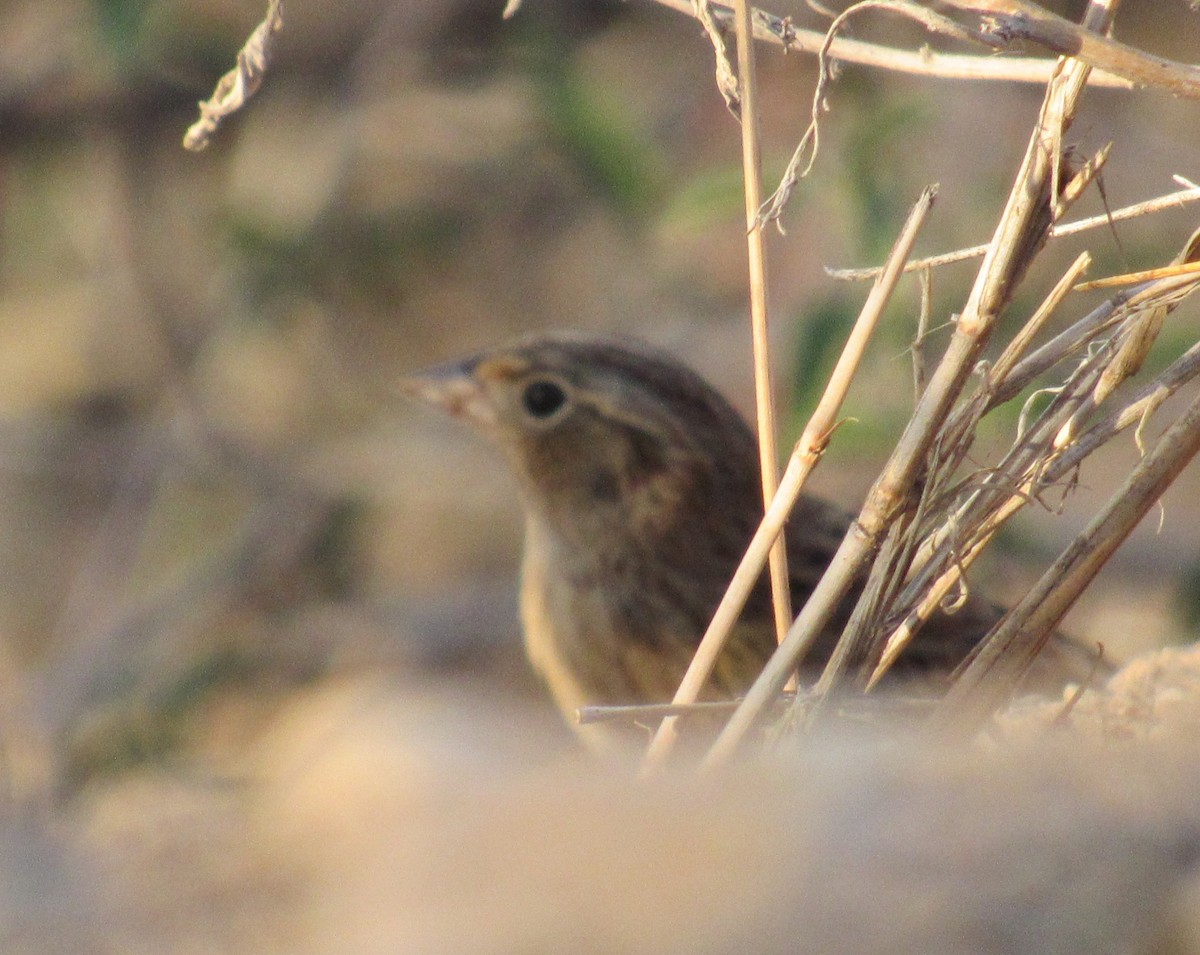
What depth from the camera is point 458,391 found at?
380 cm

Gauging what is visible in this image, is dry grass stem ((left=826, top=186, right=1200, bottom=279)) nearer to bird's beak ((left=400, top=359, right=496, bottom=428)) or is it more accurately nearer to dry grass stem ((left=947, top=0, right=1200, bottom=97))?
dry grass stem ((left=947, top=0, right=1200, bottom=97))

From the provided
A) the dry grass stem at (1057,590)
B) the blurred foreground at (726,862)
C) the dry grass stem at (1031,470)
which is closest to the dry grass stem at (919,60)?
the dry grass stem at (1031,470)

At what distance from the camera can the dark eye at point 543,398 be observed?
3783 mm

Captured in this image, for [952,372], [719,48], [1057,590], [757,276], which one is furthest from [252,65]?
[1057,590]

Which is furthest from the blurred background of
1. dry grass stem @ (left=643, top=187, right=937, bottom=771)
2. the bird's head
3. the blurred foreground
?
the blurred foreground

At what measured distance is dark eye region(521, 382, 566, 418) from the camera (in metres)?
3.78

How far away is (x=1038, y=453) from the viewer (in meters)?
2.10

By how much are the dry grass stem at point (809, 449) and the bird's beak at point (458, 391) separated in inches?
67.1

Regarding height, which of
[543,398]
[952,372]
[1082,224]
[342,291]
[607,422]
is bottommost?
[952,372]

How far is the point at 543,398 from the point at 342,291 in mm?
2626

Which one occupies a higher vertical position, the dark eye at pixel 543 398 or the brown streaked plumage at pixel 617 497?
the dark eye at pixel 543 398

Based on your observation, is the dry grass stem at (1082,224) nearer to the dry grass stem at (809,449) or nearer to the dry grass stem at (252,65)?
the dry grass stem at (809,449)

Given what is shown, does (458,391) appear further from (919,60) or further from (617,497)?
(919,60)

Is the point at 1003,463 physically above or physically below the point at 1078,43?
below
